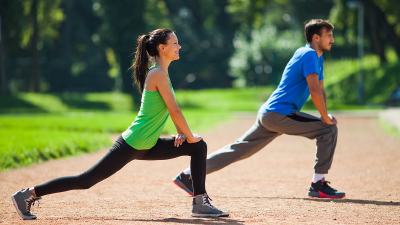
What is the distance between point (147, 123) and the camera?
424 centimetres

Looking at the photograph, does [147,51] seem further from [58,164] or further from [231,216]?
[58,164]

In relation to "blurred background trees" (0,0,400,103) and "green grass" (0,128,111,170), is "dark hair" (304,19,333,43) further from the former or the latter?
"blurred background trees" (0,0,400,103)

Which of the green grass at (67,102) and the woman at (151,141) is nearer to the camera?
the woman at (151,141)

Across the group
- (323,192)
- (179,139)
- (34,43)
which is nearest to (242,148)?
(323,192)

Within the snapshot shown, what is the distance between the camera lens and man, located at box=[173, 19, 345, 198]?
5.23m

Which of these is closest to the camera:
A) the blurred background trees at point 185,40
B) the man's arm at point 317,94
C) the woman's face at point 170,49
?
the woman's face at point 170,49

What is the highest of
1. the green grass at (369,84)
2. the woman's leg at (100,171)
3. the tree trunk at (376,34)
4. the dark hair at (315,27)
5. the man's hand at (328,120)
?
the tree trunk at (376,34)

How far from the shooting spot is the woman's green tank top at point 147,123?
4.24 meters

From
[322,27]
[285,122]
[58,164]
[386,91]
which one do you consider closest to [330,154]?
[285,122]

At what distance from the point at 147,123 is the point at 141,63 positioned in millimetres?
550

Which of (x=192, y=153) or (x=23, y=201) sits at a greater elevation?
(x=192, y=153)

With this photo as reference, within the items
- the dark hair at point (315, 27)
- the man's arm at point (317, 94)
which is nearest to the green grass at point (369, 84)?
the dark hair at point (315, 27)

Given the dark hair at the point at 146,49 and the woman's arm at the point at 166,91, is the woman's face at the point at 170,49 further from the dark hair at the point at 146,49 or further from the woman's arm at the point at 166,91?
the woman's arm at the point at 166,91

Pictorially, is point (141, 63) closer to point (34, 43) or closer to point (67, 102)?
point (67, 102)
